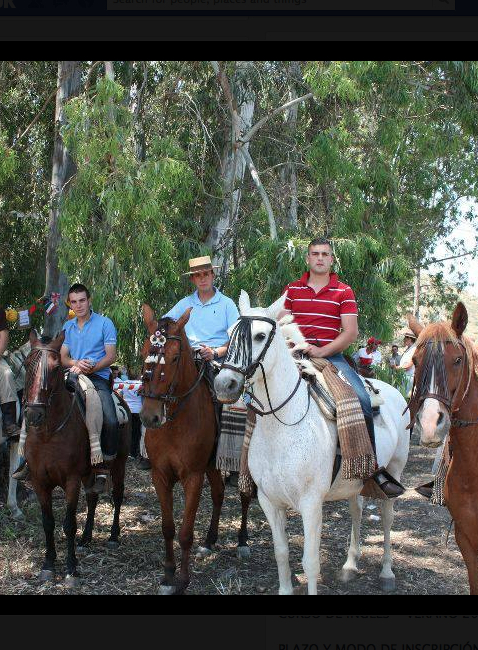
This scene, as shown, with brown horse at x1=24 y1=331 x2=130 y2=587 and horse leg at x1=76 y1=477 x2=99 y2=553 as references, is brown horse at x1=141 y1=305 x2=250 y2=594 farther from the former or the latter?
horse leg at x1=76 y1=477 x2=99 y2=553

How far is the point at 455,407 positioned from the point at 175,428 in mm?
2490

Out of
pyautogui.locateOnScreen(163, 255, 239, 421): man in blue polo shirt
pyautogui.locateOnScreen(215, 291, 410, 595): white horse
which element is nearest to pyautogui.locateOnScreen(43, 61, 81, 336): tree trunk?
pyautogui.locateOnScreen(163, 255, 239, 421): man in blue polo shirt

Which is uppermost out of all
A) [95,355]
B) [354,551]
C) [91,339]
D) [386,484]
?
[91,339]

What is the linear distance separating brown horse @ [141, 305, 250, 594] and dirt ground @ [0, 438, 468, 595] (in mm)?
522

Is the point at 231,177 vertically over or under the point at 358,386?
over

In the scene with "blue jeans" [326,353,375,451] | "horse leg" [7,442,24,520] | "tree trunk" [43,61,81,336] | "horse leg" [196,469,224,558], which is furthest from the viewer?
"tree trunk" [43,61,81,336]

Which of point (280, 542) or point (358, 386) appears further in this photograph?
point (358, 386)

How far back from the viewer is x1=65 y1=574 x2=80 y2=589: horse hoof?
588 centimetres

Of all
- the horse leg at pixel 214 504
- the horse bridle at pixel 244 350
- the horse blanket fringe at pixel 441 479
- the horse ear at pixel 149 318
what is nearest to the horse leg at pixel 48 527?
the horse leg at pixel 214 504

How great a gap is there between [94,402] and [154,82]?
786 cm

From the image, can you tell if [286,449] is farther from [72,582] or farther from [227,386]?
[72,582]

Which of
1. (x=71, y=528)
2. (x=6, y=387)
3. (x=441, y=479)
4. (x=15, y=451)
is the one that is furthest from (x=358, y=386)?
(x=15, y=451)

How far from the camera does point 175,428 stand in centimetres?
581

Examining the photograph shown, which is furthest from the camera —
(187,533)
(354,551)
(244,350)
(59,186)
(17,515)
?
(59,186)
